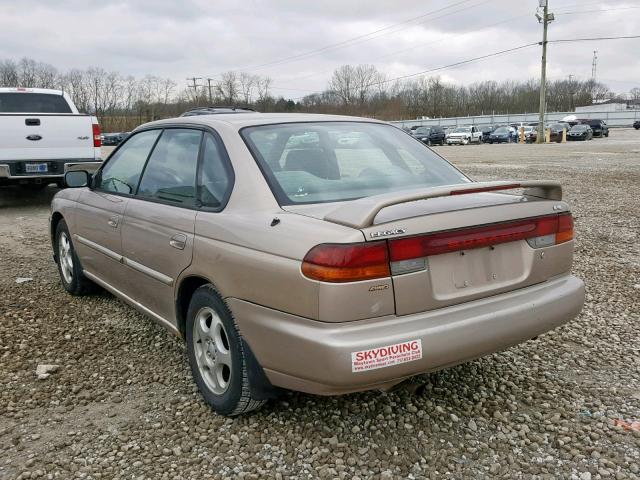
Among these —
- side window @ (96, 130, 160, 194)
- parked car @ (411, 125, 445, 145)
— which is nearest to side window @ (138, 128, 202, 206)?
side window @ (96, 130, 160, 194)

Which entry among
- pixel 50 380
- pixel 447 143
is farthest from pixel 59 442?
pixel 447 143

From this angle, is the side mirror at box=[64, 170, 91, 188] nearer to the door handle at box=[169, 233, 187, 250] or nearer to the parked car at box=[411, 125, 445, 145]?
the door handle at box=[169, 233, 187, 250]

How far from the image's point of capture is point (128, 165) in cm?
422

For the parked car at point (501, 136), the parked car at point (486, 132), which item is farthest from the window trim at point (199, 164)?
the parked car at point (486, 132)

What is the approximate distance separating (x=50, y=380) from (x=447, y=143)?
45.5 meters

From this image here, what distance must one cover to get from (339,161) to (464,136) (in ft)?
148

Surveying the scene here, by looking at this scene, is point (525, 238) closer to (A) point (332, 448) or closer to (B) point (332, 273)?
(B) point (332, 273)

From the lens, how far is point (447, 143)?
46656 millimetres

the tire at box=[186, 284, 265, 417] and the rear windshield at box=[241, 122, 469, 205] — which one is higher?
the rear windshield at box=[241, 122, 469, 205]

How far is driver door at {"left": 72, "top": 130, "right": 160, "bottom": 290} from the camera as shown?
13.1 feet

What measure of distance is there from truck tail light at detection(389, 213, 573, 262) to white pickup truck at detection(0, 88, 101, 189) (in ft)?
27.6

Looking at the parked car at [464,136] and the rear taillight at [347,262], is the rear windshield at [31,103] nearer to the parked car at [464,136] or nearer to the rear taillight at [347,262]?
the rear taillight at [347,262]

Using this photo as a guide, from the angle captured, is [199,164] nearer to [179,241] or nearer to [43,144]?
[179,241]

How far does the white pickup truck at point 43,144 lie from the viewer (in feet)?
30.0
